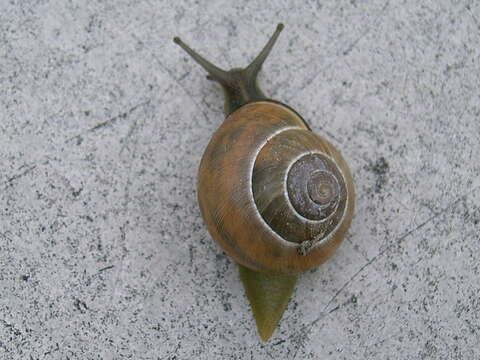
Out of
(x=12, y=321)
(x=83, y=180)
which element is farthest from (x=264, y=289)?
(x=12, y=321)

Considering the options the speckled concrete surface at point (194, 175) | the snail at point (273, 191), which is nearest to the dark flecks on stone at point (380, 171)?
the speckled concrete surface at point (194, 175)

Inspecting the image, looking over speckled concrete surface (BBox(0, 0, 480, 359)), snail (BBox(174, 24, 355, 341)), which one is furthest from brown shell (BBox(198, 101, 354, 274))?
speckled concrete surface (BBox(0, 0, 480, 359))

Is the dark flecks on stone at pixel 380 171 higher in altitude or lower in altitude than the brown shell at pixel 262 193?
lower

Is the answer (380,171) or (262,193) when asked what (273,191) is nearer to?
(262,193)

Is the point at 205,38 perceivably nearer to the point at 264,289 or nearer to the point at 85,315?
the point at 264,289

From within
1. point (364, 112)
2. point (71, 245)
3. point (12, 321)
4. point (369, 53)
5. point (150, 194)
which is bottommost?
point (12, 321)

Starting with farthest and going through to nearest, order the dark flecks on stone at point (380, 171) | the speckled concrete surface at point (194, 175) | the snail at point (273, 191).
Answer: the dark flecks on stone at point (380, 171) < the speckled concrete surface at point (194, 175) < the snail at point (273, 191)

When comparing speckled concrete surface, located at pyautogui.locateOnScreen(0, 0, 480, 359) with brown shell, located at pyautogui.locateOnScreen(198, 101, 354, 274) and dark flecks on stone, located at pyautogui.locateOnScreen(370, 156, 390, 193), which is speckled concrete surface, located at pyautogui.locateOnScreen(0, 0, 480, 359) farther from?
brown shell, located at pyautogui.locateOnScreen(198, 101, 354, 274)

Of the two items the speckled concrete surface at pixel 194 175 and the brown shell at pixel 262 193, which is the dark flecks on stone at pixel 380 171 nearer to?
the speckled concrete surface at pixel 194 175
